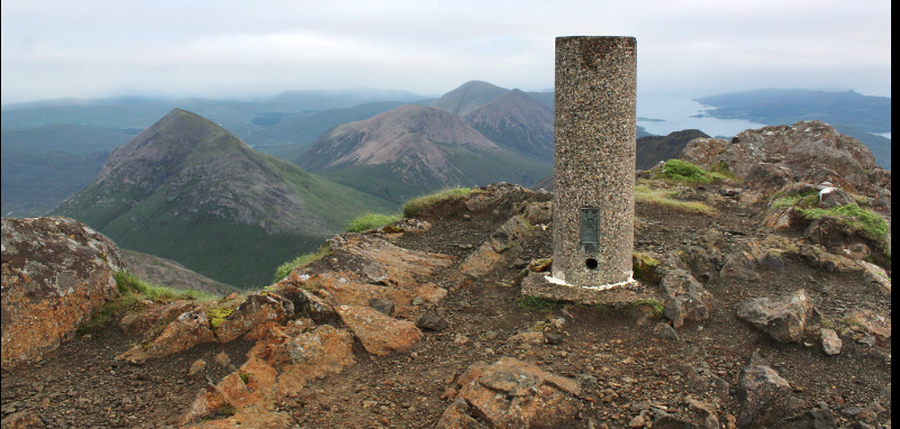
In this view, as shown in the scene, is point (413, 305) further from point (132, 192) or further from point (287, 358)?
point (132, 192)

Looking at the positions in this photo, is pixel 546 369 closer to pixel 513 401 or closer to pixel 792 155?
pixel 513 401

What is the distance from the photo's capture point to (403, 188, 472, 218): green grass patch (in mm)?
14508

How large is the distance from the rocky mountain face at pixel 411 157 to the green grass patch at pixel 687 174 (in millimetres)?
105578

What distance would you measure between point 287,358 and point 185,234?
88199mm

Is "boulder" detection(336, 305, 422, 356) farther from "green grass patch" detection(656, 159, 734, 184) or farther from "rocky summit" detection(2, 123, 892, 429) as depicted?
"green grass patch" detection(656, 159, 734, 184)

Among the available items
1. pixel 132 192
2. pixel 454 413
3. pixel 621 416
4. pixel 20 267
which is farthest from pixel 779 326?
pixel 132 192

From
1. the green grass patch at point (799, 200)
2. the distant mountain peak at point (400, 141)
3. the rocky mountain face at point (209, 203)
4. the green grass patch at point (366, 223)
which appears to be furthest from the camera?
the distant mountain peak at point (400, 141)

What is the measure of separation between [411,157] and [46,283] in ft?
470

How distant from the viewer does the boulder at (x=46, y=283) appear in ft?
23.8

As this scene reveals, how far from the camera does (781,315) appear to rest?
7902mm

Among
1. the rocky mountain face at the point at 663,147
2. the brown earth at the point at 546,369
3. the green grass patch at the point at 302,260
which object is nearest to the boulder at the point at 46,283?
the brown earth at the point at 546,369

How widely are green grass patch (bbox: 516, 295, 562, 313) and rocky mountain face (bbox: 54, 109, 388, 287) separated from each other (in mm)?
63009

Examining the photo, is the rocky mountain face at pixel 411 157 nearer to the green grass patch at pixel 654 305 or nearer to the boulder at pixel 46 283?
the boulder at pixel 46 283

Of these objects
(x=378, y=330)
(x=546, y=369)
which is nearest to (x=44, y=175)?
(x=378, y=330)
